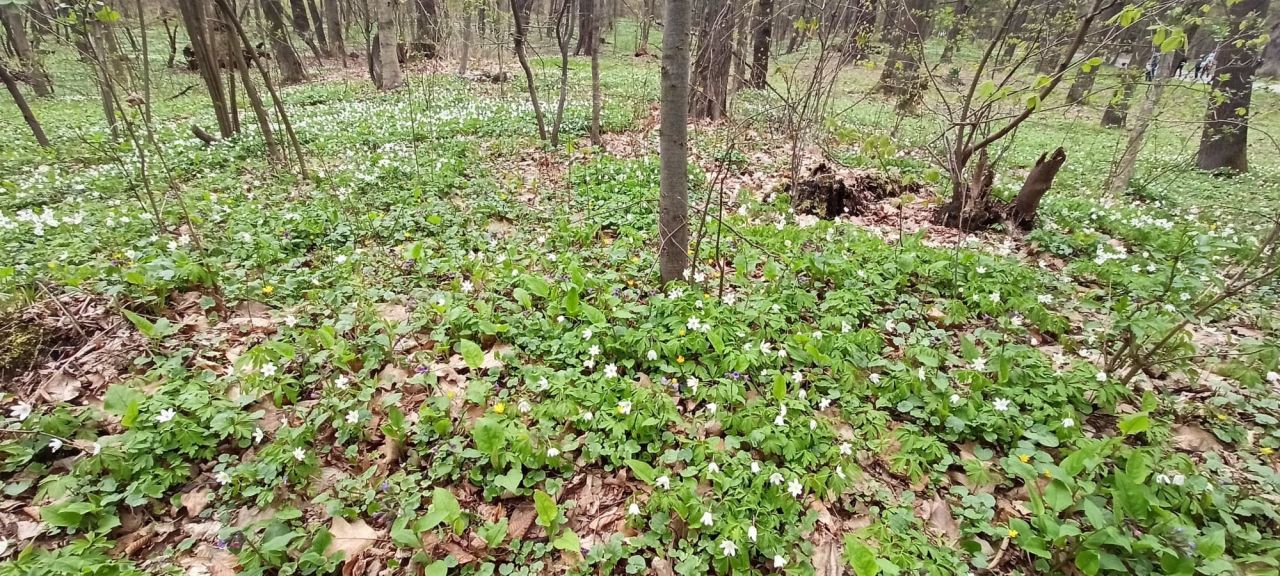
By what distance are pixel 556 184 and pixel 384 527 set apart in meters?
4.86

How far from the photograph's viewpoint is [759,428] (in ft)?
8.81

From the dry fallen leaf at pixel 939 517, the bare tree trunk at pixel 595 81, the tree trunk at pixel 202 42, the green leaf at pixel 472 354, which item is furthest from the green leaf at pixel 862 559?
the tree trunk at pixel 202 42

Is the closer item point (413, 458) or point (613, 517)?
point (613, 517)

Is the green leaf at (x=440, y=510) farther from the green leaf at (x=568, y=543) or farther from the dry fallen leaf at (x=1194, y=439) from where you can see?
the dry fallen leaf at (x=1194, y=439)

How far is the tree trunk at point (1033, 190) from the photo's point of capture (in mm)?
5039

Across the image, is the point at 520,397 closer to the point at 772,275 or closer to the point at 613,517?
the point at 613,517

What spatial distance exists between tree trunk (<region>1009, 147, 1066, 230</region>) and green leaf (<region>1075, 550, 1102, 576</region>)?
4209mm

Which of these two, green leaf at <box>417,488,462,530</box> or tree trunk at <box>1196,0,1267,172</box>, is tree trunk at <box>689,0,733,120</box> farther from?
green leaf at <box>417,488,462,530</box>

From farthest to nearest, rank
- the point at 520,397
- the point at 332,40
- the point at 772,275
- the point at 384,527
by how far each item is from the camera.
Answer: the point at 332,40 → the point at 772,275 → the point at 520,397 → the point at 384,527

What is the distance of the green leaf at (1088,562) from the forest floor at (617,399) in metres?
0.08

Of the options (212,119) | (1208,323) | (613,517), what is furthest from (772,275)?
(212,119)

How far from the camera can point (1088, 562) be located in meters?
1.99

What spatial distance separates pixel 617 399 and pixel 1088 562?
6.81 ft

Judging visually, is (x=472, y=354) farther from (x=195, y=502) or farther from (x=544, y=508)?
(x=195, y=502)
